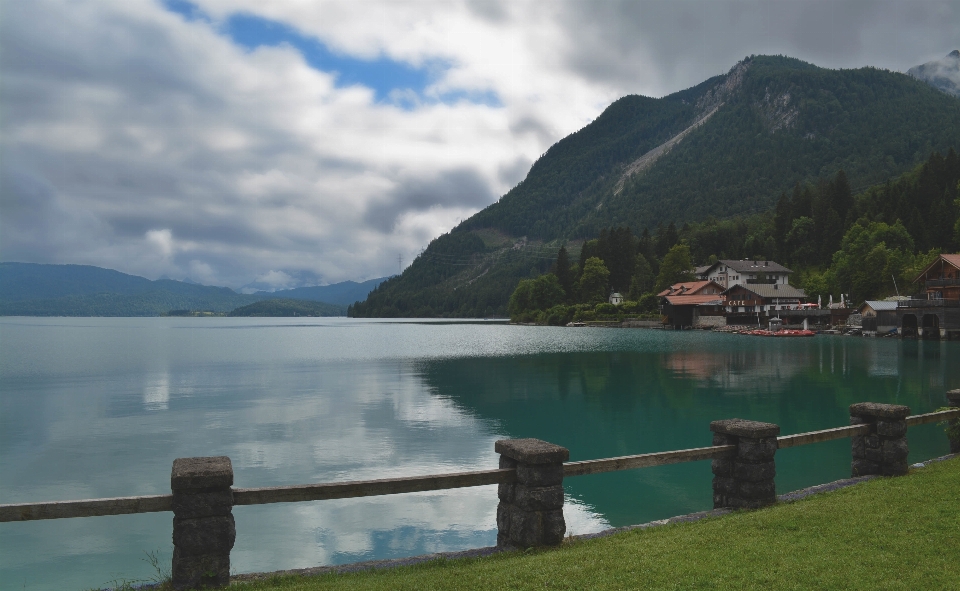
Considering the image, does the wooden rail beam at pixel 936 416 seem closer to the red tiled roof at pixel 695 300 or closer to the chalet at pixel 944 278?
the chalet at pixel 944 278

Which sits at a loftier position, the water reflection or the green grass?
the green grass

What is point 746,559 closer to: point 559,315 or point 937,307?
point 937,307

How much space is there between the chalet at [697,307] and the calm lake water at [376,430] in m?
67.9

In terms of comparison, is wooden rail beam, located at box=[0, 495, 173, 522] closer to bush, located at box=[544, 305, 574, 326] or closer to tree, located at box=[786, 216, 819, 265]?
bush, located at box=[544, 305, 574, 326]

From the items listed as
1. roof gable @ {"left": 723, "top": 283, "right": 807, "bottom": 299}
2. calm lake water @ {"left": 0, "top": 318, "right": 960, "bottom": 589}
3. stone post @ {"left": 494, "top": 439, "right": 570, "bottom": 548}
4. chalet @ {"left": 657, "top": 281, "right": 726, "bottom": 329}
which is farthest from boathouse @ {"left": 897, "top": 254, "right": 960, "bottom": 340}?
stone post @ {"left": 494, "top": 439, "right": 570, "bottom": 548}

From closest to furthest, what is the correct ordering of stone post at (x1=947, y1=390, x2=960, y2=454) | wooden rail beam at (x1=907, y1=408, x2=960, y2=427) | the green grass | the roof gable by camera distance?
the green grass
wooden rail beam at (x1=907, y1=408, x2=960, y2=427)
stone post at (x1=947, y1=390, x2=960, y2=454)
the roof gable

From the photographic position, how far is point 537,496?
29.0ft

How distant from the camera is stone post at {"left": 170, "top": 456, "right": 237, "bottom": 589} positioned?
295 inches

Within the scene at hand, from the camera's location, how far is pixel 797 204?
16825cm

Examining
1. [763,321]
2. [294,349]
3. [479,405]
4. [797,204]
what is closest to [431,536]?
[479,405]

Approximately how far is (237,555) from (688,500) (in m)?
12.7

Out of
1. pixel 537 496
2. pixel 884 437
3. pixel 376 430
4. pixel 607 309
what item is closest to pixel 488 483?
pixel 537 496

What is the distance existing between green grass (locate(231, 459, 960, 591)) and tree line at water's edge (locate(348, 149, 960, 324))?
12964cm

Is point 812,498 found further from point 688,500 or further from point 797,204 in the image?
point 797,204
